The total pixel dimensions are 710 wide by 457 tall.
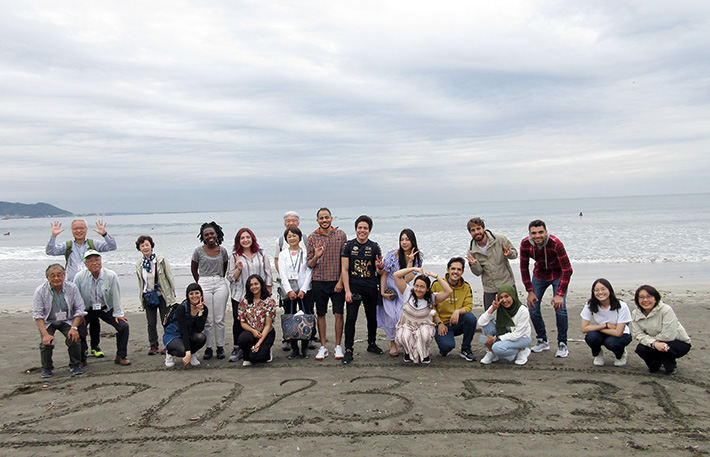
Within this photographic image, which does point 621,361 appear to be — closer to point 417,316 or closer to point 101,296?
point 417,316

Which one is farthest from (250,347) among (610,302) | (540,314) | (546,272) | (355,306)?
(610,302)

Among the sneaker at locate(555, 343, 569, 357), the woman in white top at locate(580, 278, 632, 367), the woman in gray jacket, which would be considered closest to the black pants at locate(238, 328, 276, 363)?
the sneaker at locate(555, 343, 569, 357)

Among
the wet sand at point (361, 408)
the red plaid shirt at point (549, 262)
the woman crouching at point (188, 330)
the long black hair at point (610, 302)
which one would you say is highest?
the red plaid shirt at point (549, 262)

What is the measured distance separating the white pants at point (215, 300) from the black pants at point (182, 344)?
0.97 ft

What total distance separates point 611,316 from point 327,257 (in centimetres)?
365

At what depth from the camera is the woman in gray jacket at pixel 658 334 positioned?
5.43 meters

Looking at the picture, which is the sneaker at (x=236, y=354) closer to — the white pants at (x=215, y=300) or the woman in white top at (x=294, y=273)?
the white pants at (x=215, y=300)

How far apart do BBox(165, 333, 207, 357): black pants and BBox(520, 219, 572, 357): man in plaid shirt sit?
14.2 feet

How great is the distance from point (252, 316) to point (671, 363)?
510 cm

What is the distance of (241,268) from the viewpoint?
21.6 ft

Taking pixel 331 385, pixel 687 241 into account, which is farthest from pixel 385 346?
pixel 687 241

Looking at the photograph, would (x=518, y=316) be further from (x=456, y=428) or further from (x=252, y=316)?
(x=252, y=316)

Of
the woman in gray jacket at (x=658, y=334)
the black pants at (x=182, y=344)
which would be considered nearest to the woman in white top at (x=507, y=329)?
the woman in gray jacket at (x=658, y=334)

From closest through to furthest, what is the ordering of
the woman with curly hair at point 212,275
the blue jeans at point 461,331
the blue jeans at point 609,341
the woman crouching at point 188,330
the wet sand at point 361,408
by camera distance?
the wet sand at point 361,408
the blue jeans at point 609,341
the woman crouching at point 188,330
the blue jeans at point 461,331
the woman with curly hair at point 212,275
